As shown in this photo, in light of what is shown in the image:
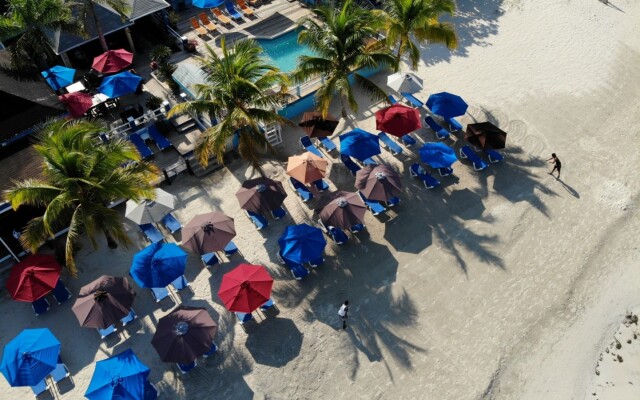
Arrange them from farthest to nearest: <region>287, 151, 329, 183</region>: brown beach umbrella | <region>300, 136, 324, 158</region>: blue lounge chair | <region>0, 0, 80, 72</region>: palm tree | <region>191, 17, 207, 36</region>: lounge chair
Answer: <region>191, 17, 207, 36</region>: lounge chair, <region>300, 136, 324, 158</region>: blue lounge chair, <region>0, 0, 80, 72</region>: palm tree, <region>287, 151, 329, 183</region>: brown beach umbrella

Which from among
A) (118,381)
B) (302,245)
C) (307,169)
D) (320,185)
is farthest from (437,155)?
(118,381)

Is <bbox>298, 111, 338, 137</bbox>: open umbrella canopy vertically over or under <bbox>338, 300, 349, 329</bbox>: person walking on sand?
over

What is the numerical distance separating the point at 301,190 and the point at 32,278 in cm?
1088

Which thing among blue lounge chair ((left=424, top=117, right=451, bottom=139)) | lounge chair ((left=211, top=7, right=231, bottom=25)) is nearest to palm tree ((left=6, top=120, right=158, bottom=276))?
blue lounge chair ((left=424, top=117, right=451, bottom=139))

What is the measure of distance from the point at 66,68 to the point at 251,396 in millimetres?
18925

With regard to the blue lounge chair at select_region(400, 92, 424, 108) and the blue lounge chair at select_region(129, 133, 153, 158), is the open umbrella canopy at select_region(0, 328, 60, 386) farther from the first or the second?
the blue lounge chair at select_region(400, 92, 424, 108)

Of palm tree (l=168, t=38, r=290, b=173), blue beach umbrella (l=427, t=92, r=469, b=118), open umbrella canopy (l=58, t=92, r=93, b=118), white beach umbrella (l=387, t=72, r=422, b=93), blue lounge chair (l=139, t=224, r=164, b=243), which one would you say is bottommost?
blue lounge chair (l=139, t=224, r=164, b=243)

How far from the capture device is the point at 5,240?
1850 centimetres

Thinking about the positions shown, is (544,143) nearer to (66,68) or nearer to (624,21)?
(624,21)

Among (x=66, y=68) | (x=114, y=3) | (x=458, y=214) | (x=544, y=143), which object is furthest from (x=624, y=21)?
(x=66, y=68)

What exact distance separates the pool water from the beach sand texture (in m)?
5.59

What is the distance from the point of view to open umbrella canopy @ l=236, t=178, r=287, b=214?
1936cm

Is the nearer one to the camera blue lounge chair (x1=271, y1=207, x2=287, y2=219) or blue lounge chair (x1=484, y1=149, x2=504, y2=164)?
blue lounge chair (x1=271, y1=207, x2=287, y2=219)

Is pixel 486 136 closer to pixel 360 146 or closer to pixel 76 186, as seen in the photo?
pixel 360 146
